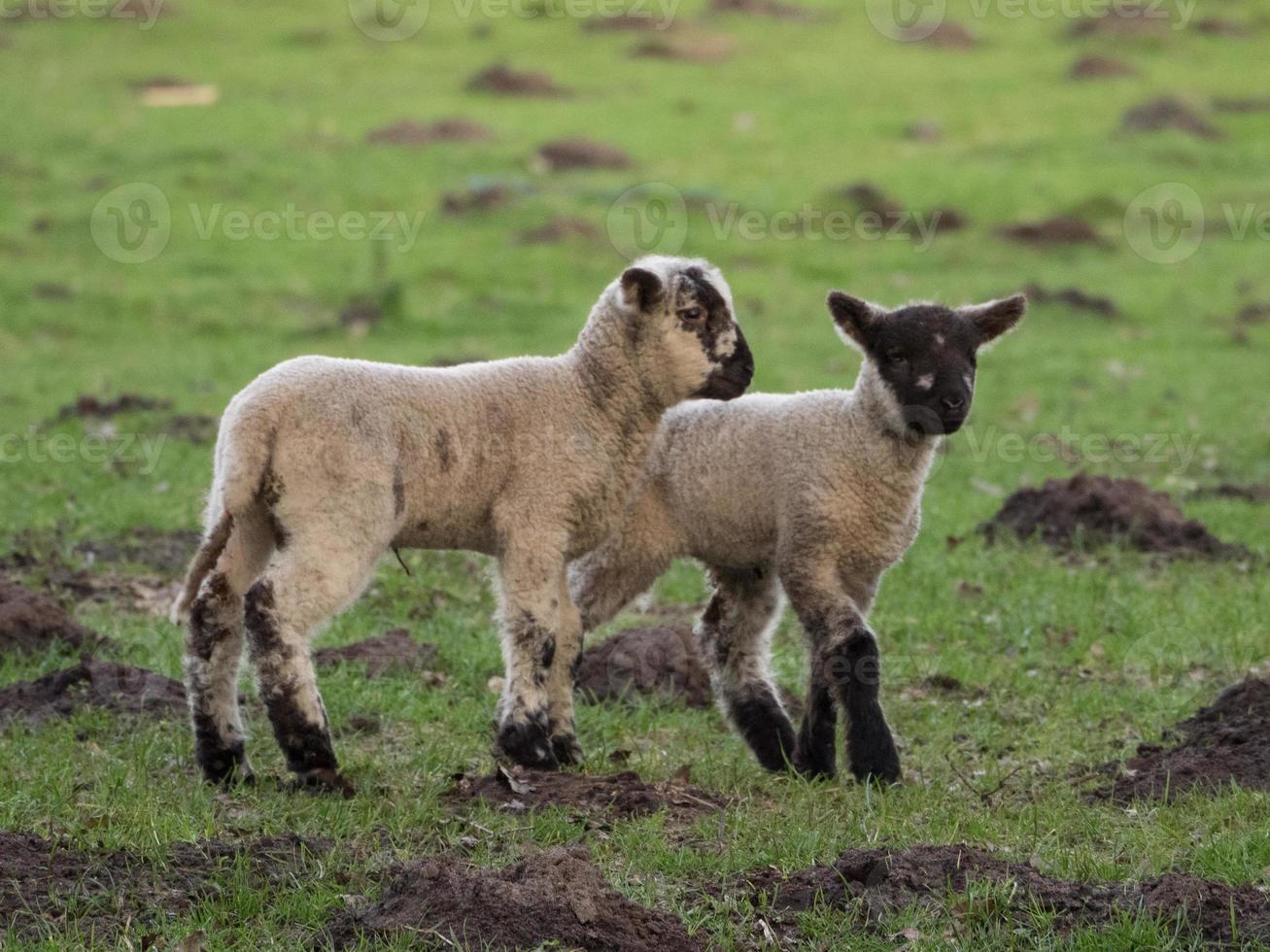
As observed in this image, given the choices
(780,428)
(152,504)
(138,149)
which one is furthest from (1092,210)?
(780,428)

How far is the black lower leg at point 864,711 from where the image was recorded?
294 inches

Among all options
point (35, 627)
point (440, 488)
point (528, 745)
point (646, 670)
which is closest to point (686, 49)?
point (646, 670)

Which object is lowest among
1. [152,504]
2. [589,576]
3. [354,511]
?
[152,504]

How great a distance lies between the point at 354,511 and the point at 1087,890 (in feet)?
10.3

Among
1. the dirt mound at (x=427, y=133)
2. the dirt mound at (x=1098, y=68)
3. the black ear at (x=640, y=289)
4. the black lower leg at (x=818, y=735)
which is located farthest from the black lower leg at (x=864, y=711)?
the dirt mound at (x=1098, y=68)

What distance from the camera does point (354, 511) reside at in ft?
23.1

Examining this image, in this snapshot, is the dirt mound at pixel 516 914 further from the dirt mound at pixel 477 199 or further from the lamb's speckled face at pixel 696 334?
the dirt mound at pixel 477 199

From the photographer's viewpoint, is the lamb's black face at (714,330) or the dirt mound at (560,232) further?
the dirt mound at (560,232)

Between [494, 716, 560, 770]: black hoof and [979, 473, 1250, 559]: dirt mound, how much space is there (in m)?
5.64

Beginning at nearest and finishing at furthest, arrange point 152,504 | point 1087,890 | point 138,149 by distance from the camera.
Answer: point 1087,890
point 152,504
point 138,149

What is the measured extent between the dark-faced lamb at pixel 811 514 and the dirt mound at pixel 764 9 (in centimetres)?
3302

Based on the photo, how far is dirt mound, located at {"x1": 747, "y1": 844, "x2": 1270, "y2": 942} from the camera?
5.36 metres

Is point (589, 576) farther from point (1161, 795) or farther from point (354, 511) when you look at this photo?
point (1161, 795)

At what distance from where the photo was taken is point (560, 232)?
24.5m
